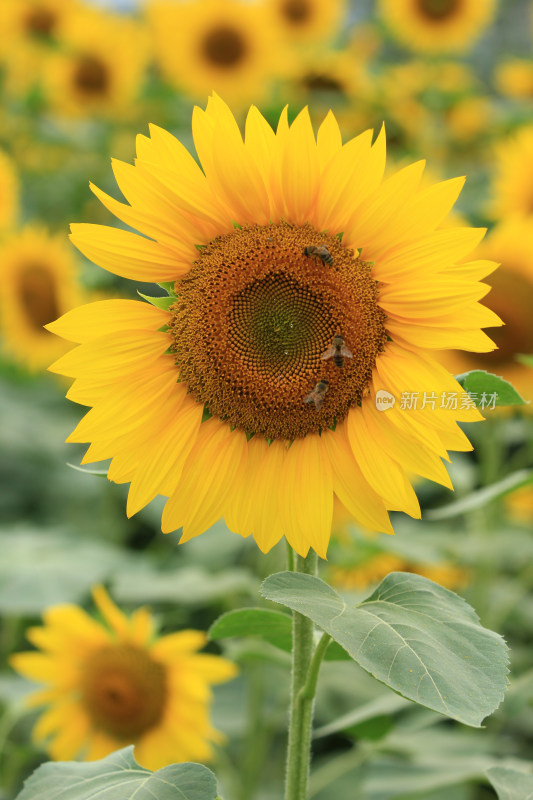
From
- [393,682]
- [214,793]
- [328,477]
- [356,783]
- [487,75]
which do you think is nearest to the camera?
[393,682]

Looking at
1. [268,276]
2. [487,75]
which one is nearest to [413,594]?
[268,276]

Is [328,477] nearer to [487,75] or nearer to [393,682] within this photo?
[393,682]

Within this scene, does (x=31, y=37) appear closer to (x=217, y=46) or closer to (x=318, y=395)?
(x=217, y=46)

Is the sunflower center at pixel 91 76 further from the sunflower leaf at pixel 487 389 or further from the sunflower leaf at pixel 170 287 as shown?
the sunflower leaf at pixel 487 389

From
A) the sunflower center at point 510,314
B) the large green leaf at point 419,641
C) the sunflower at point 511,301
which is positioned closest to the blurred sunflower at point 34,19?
the sunflower at point 511,301

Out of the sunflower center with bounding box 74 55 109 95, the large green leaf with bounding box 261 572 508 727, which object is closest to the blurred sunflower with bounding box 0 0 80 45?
the sunflower center with bounding box 74 55 109 95

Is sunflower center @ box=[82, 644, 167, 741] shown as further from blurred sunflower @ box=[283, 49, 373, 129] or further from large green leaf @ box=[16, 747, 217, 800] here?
blurred sunflower @ box=[283, 49, 373, 129]
